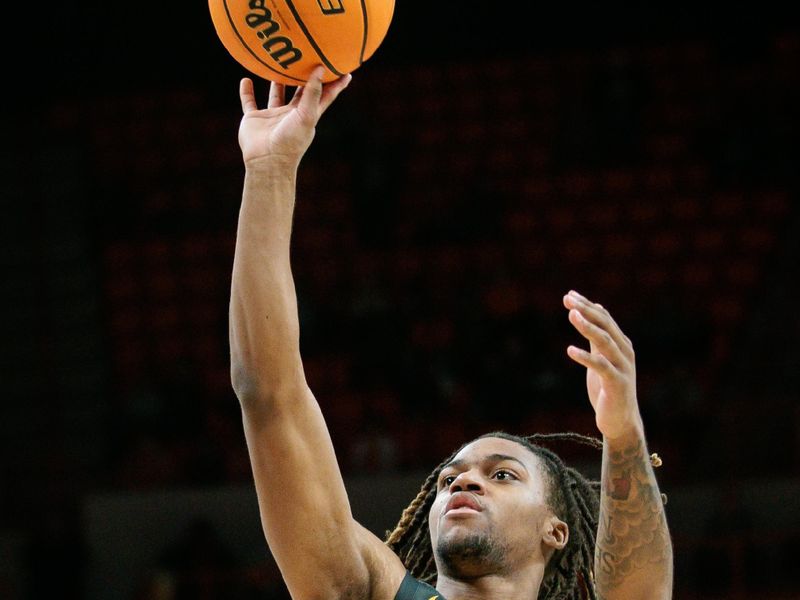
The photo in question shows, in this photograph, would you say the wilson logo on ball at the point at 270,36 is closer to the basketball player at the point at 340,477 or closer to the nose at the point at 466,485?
the basketball player at the point at 340,477

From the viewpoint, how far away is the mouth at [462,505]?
3176 mm

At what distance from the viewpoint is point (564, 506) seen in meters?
3.58

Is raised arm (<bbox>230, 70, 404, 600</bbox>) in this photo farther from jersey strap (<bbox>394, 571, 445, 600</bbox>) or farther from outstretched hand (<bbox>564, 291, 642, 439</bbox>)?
outstretched hand (<bbox>564, 291, 642, 439</bbox>)

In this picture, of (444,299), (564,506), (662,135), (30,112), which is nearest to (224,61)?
(30,112)

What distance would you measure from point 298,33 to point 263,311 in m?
0.69

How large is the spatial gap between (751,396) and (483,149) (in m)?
3.55

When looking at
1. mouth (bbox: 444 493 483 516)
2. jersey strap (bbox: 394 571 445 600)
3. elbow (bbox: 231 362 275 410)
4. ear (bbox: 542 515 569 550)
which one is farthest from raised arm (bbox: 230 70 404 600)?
ear (bbox: 542 515 569 550)

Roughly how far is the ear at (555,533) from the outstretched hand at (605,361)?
62 cm

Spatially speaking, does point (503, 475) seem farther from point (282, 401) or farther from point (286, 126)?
point (286, 126)

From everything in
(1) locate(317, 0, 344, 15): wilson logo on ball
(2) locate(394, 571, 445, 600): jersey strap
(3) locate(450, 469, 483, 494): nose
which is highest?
(1) locate(317, 0, 344, 15): wilson logo on ball

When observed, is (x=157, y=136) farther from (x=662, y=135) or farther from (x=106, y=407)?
(x=662, y=135)

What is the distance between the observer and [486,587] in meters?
3.21

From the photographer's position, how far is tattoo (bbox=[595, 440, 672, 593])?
3.00 metres

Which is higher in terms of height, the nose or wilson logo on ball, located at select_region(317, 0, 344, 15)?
wilson logo on ball, located at select_region(317, 0, 344, 15)
